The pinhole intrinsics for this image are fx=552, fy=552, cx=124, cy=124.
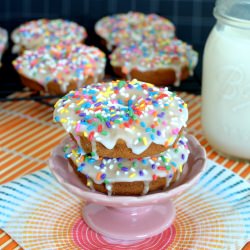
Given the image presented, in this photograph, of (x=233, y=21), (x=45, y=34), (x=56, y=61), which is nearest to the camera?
(x=233, y=21)

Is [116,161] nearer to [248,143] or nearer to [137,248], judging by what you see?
[137,248]

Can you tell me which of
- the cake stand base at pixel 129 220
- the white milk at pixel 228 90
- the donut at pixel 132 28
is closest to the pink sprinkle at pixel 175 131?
the cake stand base at pixel 129 220

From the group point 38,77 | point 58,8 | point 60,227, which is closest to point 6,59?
point 58,8

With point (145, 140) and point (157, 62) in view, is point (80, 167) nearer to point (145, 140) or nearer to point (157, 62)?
point (145, 140)

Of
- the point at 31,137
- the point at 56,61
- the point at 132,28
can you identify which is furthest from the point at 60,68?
the point at 132,28

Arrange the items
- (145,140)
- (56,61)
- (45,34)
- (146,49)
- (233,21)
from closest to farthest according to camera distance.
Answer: (145,140), (233,21), (56,61), (146,49), (45,34)

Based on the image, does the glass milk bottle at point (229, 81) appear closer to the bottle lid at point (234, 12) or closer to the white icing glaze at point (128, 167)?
the bottle lid at point (234, 12)
